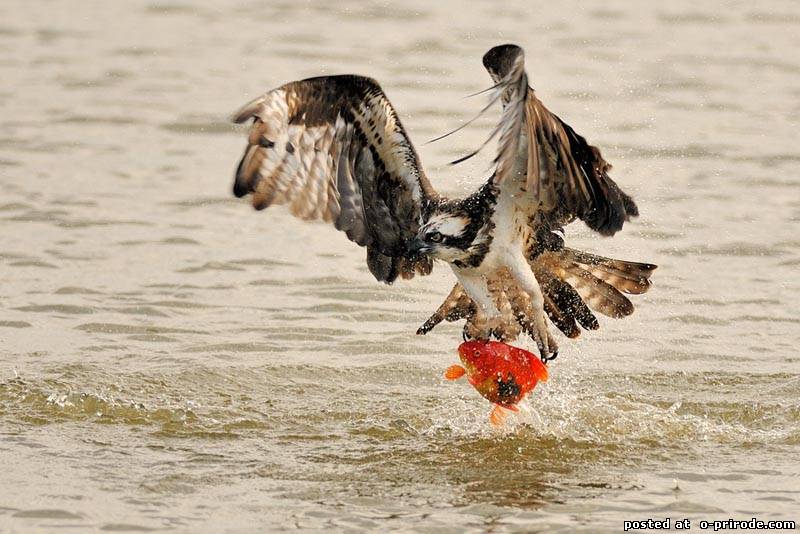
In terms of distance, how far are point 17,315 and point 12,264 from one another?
0.90 m

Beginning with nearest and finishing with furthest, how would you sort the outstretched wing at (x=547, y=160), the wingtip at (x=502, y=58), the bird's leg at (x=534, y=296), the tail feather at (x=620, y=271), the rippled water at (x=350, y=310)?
the outstretched wing at (x=547, y=160) → the wingtip at (x=502, y=58) → the rippled water at (x=350, y=310) → the bird's leg at (x=534, y=296) → the tail feather at (x=620, y=271)

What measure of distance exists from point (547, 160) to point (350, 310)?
2.72 meters

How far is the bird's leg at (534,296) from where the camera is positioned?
726 cm

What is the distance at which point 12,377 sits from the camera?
25.7ft

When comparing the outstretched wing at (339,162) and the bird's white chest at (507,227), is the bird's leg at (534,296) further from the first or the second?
the outstretched wing at (339,162)

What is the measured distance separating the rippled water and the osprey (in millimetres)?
532

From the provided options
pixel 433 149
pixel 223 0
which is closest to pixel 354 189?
pixel 433 149

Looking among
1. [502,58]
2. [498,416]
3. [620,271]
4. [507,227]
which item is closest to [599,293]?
[620,271]

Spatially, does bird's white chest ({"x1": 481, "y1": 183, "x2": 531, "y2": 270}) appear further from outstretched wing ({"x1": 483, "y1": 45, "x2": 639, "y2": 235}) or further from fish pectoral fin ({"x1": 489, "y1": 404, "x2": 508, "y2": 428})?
fish pectoral fin ({"x1": 489, "y1": 404, "x2": 508, "y2": 428})

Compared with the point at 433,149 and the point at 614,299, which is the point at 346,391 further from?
the point at 433,149

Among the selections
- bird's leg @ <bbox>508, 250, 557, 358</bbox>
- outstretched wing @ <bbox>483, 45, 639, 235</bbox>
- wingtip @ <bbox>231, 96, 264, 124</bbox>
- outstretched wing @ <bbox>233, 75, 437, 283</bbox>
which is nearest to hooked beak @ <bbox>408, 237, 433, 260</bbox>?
outstretched wing @ <bbox>233, 75, 437, 283</bbox>

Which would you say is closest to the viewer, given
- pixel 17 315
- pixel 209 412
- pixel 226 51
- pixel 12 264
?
pixel 209 412

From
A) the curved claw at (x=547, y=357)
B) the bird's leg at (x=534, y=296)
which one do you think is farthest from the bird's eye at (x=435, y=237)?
the curved claw at (x=547, y=357)

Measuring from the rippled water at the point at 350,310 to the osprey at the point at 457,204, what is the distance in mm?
532
